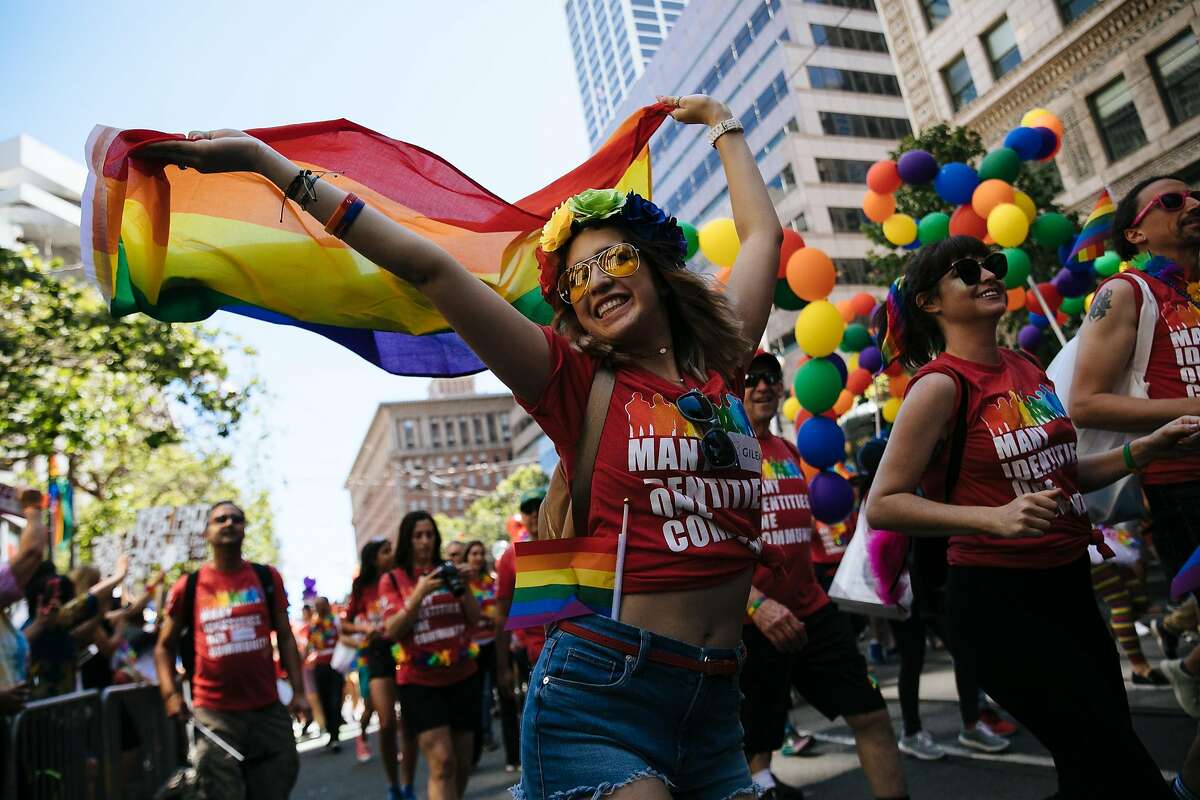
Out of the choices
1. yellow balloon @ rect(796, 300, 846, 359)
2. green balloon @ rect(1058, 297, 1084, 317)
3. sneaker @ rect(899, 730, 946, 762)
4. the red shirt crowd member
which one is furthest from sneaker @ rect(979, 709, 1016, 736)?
green balloon @ rect(1058, 297, 1084, 317)

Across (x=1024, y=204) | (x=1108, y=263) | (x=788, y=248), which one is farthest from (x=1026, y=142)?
(x=788, y=248)

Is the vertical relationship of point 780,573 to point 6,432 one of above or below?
below

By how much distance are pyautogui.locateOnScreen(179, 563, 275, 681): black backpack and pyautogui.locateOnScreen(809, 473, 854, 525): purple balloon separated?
12.2 ft

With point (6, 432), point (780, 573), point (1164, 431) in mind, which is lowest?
point (780, 573)

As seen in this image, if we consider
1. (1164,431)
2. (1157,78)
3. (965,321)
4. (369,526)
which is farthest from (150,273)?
(369,526)

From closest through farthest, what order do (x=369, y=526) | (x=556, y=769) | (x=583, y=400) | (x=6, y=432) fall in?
(x=556, y=769)
(x=583, y=400)
(x=6, y=432)
(x=369, y=526)

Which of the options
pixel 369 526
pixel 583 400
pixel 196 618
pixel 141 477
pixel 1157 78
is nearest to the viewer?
pixel 583 400

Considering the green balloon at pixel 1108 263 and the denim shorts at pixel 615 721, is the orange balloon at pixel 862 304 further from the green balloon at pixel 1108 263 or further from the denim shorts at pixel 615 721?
the denim shorts at pixel 615 721

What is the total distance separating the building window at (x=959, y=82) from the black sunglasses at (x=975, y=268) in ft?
72.5

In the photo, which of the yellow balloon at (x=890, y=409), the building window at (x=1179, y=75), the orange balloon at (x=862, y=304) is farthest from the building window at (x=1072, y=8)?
the yellow balloon at (x=890, y=409)

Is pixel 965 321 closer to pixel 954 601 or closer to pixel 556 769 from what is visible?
pixel 954 601

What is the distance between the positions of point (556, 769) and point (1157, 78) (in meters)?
20.8

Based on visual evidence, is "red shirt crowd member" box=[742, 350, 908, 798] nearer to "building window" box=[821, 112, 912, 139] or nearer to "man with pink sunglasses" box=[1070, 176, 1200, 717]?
"man with pink sunglasses" box=[1070, 176, 1200, 717]

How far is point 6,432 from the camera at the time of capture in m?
12.8
